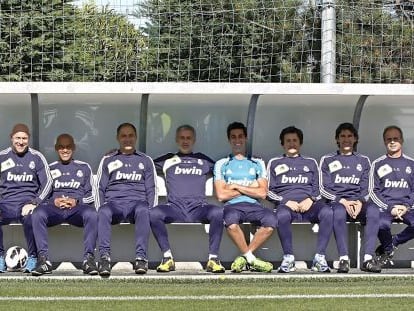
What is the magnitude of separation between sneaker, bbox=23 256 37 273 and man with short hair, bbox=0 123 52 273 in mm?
238

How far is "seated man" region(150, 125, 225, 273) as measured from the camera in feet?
29.5

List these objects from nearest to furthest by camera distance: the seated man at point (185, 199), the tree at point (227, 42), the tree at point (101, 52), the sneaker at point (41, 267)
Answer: the sneaker at point (41, 267) → the seated man at point (185, 199) → the tree at point (227, 42) → the tree at point (101, 52)

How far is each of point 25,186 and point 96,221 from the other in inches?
35.6

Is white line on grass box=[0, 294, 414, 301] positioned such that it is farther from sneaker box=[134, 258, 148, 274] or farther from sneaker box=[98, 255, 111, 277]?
sneaker box=[134, 258, 148, 274]

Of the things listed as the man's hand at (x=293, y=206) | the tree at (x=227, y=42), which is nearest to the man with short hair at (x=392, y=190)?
the man's hand at (x=293, y=206)

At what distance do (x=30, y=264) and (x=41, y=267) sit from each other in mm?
346

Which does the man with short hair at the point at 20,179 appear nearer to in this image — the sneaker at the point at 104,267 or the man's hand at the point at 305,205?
the sneaker at the point at 104,267

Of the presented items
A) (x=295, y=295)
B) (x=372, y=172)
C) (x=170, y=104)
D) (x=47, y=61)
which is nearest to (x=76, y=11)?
(x=47, y=61)

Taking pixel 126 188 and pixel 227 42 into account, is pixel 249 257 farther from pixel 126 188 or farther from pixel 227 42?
pixel 227 42

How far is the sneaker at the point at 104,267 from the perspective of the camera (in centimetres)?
851

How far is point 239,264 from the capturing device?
8.99 meters

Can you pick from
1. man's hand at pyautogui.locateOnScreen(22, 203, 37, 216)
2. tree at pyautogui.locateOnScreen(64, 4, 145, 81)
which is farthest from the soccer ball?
tree at pyautogui.locateOnScreen(64, 4, 145, 81)

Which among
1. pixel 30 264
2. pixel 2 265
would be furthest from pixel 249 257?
pixel 2 265

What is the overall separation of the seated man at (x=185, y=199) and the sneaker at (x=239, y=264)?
0.50 feet
